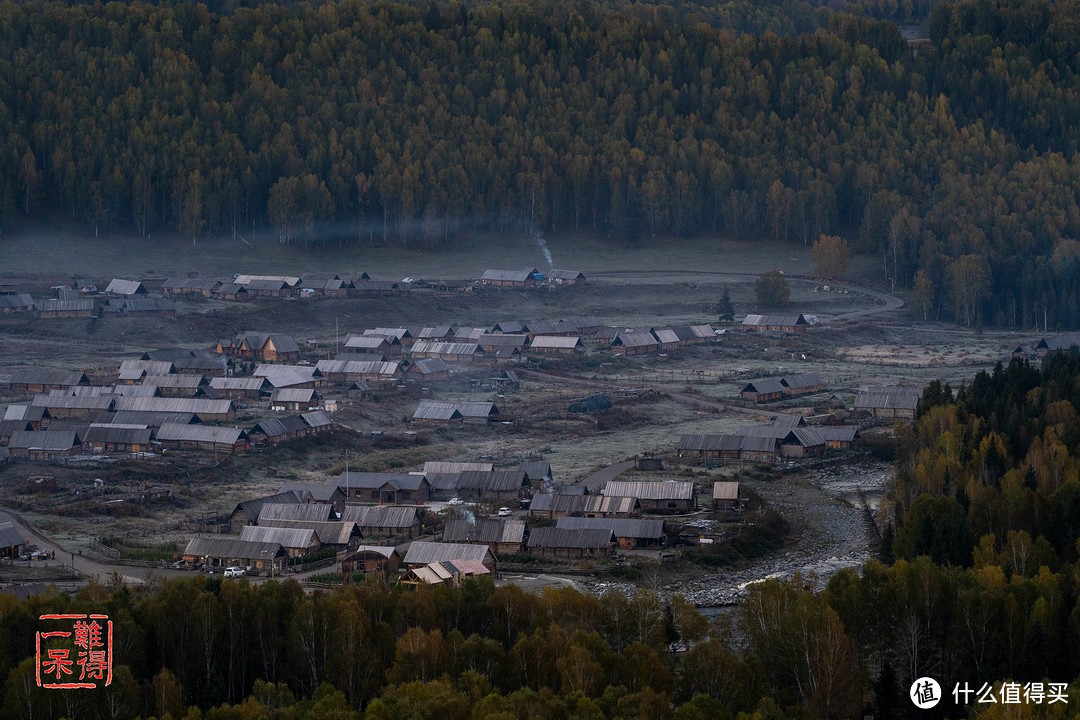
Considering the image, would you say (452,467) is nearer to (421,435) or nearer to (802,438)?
Answer: (421,435)

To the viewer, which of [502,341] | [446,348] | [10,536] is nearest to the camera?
[10,536]

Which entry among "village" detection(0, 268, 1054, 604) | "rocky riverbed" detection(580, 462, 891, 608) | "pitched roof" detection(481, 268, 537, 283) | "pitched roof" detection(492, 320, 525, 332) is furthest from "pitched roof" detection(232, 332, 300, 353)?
"rocky riverbed" detection(580, 462, 891, 608)

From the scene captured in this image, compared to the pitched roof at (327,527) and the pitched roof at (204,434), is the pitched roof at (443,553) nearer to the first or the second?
the pitched roof at (327,527)

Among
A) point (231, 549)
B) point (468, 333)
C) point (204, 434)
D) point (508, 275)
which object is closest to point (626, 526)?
point (231, 549)

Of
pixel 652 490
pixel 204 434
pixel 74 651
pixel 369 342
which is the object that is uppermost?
pixel 74 651

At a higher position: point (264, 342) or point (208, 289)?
Result: point (208, 289)

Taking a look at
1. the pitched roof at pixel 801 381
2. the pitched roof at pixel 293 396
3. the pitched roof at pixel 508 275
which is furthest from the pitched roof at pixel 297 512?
the pitched roof at pixel 508 275

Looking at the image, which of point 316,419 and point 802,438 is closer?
point 802,438

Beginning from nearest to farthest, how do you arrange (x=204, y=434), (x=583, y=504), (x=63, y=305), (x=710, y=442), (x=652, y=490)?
1. (x=583, y=504)
2. (x=652, y=490)
3. (x=204, y=434)
4. (x=710, y=442)
5. (x=63, y=305)
